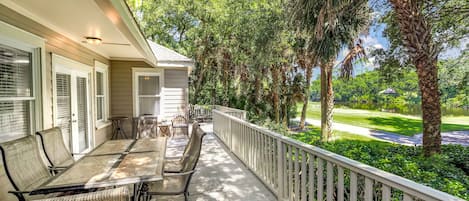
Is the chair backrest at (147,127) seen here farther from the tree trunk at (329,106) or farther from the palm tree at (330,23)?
the tree trunk at (329,106)

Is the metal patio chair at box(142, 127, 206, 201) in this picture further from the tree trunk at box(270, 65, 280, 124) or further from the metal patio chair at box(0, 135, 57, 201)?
the tree trunk at box(270, 65, 280, 124)

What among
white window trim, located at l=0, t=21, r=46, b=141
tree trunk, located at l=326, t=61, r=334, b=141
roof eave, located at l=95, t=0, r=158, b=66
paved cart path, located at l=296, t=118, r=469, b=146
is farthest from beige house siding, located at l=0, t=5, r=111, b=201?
paved cart path, located at l=296, t=118, r=469, b=146

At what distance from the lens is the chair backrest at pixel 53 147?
117 inches

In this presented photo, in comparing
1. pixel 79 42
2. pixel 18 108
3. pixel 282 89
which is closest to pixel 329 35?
pixel 79 42

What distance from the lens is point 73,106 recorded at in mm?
4758

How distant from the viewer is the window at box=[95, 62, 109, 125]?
6293mm

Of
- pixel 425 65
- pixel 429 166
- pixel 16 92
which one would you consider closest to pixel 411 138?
pixel 425 65

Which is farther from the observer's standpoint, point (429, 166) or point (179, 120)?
point (179, 120)

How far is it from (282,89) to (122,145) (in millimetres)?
12340

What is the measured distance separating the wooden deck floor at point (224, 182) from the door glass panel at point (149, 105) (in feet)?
9.95

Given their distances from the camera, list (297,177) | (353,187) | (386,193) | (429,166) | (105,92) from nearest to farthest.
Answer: (386,193), (353,187), (297,177), (429,166), (105,92)

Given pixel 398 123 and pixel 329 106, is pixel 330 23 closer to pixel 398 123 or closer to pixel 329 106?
pixel 329 106

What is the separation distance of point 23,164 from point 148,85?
547 cm

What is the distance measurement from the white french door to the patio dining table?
1582 mm
